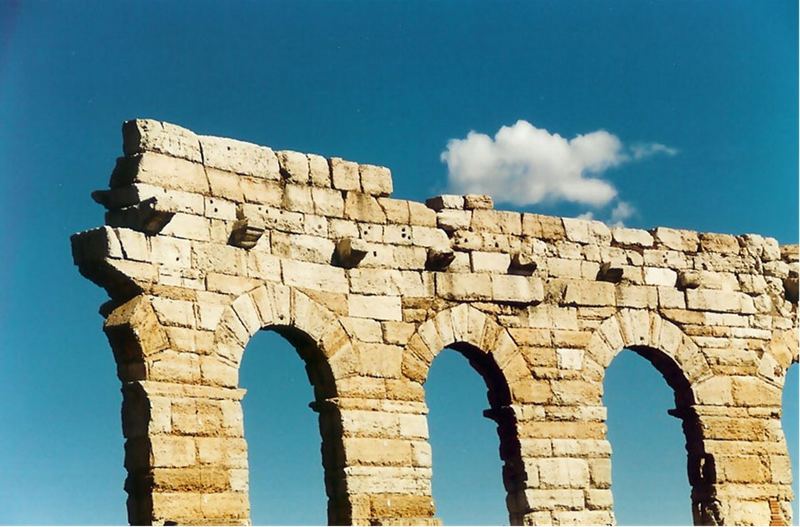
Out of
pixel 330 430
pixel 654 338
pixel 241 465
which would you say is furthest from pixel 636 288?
pixel 241 465

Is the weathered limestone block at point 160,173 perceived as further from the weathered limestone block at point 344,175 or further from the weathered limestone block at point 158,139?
the weathered limestone block at point 344,175

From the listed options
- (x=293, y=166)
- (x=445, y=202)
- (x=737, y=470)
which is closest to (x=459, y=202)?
(x=445, y=202)

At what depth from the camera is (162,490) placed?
48.8 feet

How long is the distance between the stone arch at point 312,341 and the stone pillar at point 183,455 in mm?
651

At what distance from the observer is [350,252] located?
55.7ft

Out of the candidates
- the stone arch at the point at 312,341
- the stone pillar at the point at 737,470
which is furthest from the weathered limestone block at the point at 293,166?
the stone pillar at the point at 737,470

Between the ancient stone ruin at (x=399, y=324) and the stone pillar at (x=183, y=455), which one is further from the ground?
the ancient stone ruin at (x=399, y=324)

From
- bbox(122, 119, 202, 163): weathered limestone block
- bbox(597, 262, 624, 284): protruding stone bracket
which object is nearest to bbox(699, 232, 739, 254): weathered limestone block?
bbox(597, 262, 624, 284): protruding stone bracket

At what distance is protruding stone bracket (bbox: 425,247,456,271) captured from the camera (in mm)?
17703

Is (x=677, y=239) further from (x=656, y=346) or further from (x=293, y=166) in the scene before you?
(x=293, y=166)

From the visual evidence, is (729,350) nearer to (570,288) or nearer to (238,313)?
(570,288)

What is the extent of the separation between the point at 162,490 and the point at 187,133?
3757 millimetres

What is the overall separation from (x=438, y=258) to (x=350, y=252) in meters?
1.23

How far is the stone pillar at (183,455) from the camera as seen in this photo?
14.9 meters
